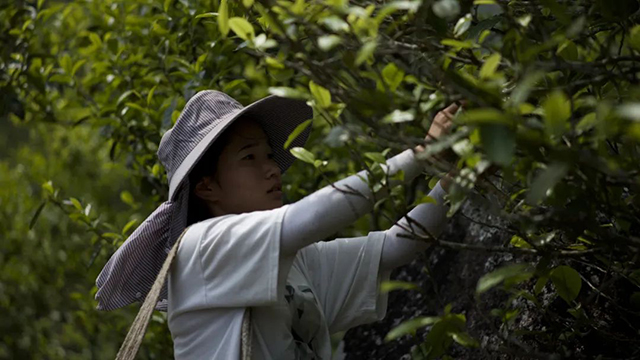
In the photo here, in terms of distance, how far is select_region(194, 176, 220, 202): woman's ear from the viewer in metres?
2.80

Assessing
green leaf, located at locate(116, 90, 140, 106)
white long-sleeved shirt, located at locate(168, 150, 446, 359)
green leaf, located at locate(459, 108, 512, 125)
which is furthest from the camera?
green leaf, located at locate(116, 90, 140, 106)

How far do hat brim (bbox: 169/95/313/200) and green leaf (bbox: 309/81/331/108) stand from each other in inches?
30.4

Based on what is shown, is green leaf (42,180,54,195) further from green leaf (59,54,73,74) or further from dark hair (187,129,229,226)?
dark hair (187,129,229,226)

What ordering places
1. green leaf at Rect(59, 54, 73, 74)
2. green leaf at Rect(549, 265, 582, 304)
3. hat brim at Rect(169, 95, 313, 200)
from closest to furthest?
green leaf at Rect(549, 265, 582, 304) < hat brim at Rect(169, 95, 313, 200) < green leaf at Rect(59, 54, 73, 74)

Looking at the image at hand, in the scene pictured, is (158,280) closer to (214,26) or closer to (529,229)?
(529,229)

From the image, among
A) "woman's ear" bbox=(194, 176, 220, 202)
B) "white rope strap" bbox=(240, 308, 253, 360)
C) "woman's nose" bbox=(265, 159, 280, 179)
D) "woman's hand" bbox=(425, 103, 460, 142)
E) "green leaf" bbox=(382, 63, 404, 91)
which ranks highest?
"green leaf" bbox=(382, 63, 404, 91)

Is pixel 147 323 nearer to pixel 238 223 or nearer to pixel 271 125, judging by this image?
pixel 238 223

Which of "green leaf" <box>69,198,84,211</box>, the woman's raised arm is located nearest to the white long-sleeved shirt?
the woman's raised arm

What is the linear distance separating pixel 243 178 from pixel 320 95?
871 millimetres

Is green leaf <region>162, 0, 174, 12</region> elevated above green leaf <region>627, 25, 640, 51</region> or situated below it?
below

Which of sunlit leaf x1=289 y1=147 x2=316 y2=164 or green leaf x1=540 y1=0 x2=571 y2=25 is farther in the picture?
sunlit leaf x1=289 y1=147 x2=316 y2=164

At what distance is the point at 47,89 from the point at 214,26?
4.69ft

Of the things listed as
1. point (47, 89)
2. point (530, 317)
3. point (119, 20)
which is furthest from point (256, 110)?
point (47, 89)

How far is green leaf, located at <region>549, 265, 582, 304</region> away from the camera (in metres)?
2.14
